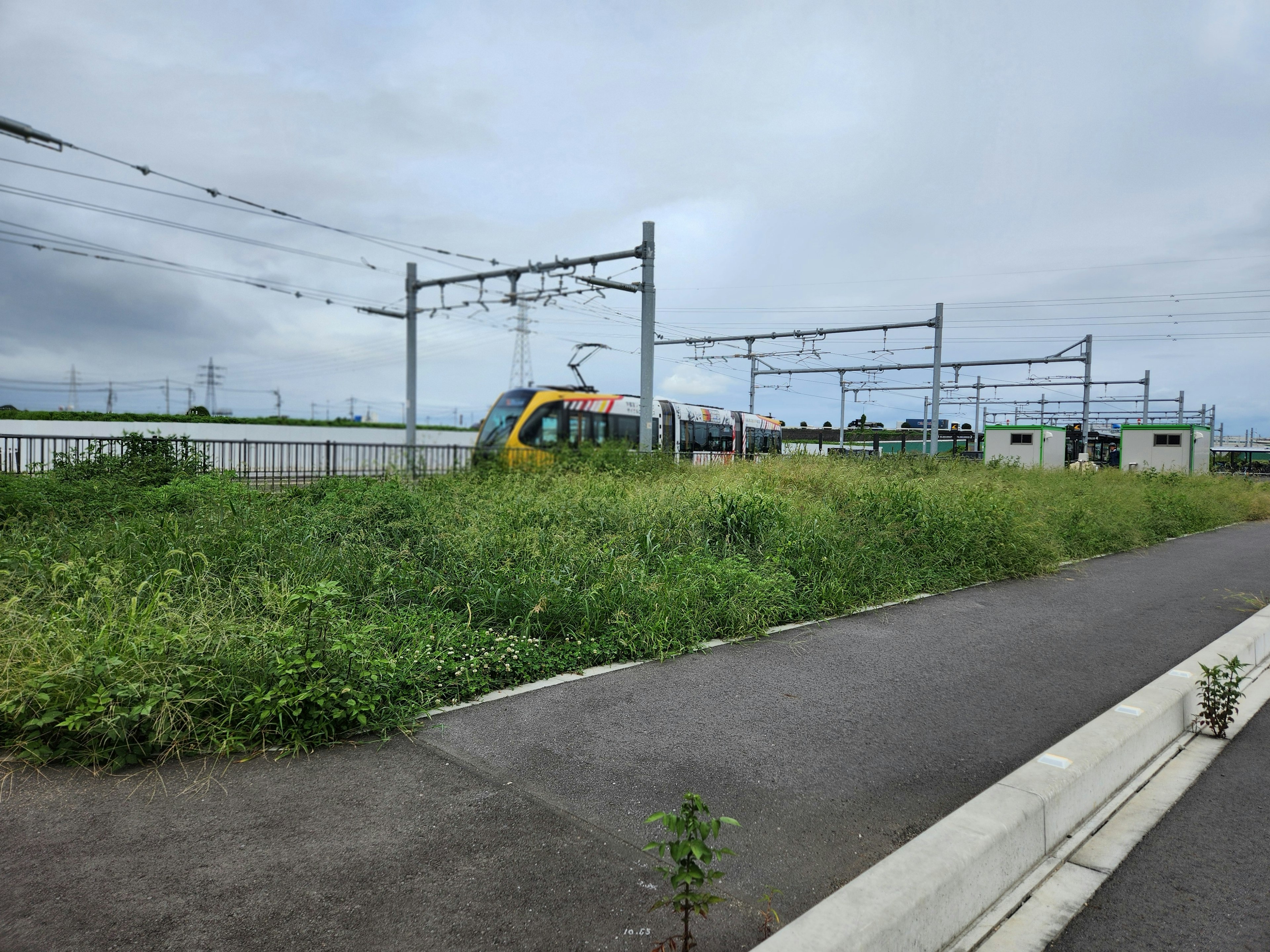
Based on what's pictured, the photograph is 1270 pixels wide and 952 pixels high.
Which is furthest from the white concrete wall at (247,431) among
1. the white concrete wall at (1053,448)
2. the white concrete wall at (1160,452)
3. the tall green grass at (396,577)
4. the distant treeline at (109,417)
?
the white concrete wall at (1160,452)

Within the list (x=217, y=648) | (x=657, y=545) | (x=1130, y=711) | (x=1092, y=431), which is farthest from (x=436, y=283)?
(x=1092, y=431)

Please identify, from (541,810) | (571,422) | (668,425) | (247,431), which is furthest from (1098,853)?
(247,431)

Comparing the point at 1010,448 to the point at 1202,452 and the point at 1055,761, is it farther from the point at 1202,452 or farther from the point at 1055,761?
the point at 1055,761

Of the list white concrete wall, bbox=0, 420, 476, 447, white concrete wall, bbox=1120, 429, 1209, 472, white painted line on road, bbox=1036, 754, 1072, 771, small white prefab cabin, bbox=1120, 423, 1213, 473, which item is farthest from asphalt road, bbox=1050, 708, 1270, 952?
small white prefab cabin, bbox=1120, 423, 1213, 473

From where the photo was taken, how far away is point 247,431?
33688mm

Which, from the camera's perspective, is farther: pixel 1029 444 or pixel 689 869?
pixel 1029 444

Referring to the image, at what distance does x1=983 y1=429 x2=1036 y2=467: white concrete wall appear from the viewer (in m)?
27.2

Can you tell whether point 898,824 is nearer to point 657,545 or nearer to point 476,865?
point 476,865

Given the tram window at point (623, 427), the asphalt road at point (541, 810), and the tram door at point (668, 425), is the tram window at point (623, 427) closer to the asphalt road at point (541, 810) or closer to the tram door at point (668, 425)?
the tram door at point (668, 425)

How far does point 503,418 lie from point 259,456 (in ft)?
21.6

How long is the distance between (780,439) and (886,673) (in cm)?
2774

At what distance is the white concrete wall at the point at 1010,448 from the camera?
27.2 metres

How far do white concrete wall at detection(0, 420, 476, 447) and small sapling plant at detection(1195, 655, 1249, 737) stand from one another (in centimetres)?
1700

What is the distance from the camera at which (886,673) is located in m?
5.02
